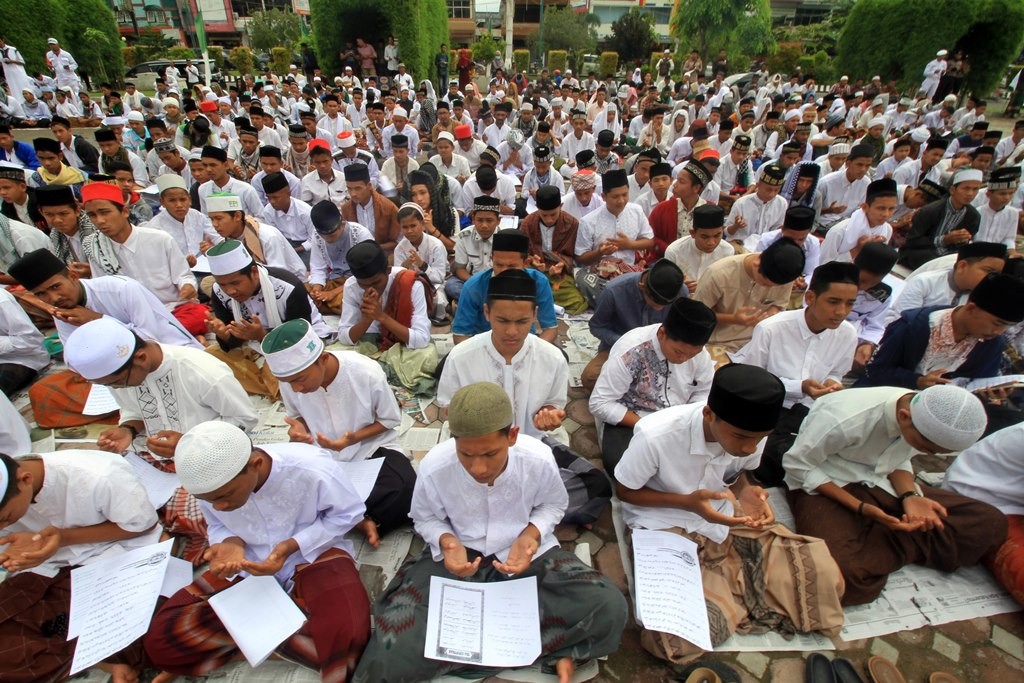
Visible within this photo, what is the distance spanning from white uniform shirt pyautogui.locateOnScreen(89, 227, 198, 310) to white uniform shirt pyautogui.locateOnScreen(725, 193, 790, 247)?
6672 mm

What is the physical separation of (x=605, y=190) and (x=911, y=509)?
14.3 feet

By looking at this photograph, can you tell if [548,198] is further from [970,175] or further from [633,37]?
[633,37]

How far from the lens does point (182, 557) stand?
9.76 feet

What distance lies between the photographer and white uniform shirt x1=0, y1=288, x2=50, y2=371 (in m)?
4.27

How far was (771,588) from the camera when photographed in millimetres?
2707

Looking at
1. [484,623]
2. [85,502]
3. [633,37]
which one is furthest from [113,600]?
[633,37]

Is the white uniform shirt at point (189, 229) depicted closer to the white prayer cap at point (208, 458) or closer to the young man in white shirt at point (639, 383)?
the white prayer cap at point (208, 458)

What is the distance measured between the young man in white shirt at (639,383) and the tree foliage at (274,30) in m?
44.9

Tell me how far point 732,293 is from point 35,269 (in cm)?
553

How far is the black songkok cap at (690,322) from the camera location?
296 cm

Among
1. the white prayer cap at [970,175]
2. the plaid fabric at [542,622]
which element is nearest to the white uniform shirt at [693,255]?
the white prayer cap at [970,175]

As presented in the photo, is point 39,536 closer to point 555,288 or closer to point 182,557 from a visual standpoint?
point 182,557

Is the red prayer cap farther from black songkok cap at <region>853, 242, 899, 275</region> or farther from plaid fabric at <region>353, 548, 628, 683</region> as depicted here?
black songkok cap at <region>853, 242, 899, 275</region>

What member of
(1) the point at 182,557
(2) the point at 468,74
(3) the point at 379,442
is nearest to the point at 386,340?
(3) the point at 379,442
